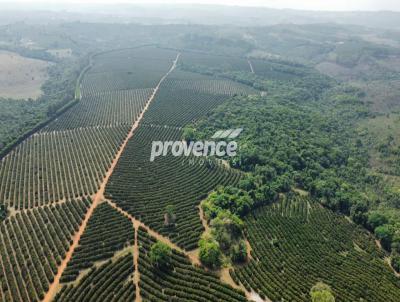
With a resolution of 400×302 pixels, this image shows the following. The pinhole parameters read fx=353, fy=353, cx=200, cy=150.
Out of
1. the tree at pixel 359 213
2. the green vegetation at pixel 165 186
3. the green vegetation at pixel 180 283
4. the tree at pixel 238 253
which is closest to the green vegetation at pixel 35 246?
the green vegetation at pixel 165 186

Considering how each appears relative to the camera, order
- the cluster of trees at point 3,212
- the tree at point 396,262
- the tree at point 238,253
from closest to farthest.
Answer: the tree at point 238,253
the tree at point 396,262
the cluster of trees at point 3,212

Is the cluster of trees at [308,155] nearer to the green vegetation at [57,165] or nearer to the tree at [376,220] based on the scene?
the tree at [376,220]

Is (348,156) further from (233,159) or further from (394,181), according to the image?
(233,159)

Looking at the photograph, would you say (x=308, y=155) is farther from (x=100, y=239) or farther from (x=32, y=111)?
(x=32, y=111)

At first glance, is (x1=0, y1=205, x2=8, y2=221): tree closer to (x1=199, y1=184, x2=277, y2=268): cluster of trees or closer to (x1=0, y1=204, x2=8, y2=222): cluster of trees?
(x1=0, y1=204, x2=8, y2=222): cluster of trees

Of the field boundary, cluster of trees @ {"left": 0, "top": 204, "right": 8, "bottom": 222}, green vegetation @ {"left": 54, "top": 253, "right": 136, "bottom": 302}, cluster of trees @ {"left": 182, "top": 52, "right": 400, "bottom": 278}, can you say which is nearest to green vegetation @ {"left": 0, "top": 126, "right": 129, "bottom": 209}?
the field boundary

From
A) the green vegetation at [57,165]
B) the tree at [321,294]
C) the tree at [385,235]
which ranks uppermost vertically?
the green vegetation at [57,165]
